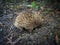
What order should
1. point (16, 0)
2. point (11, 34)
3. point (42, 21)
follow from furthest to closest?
point (16, 0)
point (42, 21)
point (11, 34)

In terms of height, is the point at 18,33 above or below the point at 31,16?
below

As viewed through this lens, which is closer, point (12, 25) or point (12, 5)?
point (12, 25)

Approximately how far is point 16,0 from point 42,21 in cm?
130

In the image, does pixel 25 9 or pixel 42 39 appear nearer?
pixel 42 39

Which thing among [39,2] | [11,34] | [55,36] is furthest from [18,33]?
[39,2]

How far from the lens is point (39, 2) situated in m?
4.51

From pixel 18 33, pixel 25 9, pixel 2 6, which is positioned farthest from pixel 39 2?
pixel 18 33

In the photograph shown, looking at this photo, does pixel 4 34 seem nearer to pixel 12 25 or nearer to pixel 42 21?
pixel 12 25

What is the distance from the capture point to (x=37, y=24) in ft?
11.5

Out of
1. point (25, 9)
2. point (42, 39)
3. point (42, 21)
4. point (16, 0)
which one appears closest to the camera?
point (42, 39)

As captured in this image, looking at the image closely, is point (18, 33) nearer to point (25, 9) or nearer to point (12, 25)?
point (12, 25)

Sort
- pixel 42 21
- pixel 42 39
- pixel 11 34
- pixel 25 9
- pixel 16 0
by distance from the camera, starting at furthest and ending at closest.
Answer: pixel 16 0, pixel 25 9, pixel 42 21, pixel 11 34, pixel 42 39

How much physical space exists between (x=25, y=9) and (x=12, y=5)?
1.21 feet

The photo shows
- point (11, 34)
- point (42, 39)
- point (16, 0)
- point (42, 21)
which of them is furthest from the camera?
point (16, 0)
